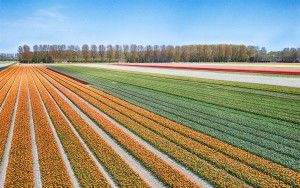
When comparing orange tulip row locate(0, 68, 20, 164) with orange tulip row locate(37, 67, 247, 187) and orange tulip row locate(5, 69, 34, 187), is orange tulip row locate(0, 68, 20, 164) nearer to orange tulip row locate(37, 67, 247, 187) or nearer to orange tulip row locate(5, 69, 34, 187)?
orange tulip row locate(5, 69, 34, 187)

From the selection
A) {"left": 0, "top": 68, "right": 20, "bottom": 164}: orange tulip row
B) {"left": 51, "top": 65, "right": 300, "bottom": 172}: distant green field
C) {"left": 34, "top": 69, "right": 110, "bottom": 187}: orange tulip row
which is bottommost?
{"left": 0, "top": 68, "right": 20, "bottom": 164}: orange tulip row

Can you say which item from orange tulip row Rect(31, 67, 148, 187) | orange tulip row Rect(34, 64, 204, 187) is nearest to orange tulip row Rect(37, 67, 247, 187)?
orange tulip row Rect(34, 64, 204, 187)

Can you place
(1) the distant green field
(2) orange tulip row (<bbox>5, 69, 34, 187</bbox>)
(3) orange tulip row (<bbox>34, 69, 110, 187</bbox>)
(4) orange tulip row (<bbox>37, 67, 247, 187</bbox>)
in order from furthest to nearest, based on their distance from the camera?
(1) the distant green field → (2) orange tulip row (<bbox>5, 69, 34, 187</bbox>) → (3) orange tulip row (<bbox>34, 69, 110, 187</bbox>) → (4) orange tulip row (<bbox>37, 67, 247, 187</bbox>)

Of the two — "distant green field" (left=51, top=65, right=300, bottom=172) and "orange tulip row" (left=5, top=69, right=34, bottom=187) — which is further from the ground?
"distant green field" (left=51, top=65, right=300, bottom=172)

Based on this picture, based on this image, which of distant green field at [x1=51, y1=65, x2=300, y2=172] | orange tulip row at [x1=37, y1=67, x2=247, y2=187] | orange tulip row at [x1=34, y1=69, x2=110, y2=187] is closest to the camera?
orange tulip row at [x1=37, y1=67, x2=247, y2=187]

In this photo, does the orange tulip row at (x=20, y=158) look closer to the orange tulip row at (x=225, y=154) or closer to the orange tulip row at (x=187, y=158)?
the orange tulip row at (x=187, y=158)

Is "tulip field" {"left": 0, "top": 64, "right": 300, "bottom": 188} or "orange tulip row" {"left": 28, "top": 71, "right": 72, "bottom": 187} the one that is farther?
"tulip field" {"left": 0, "top": 64, "right": 300, "bottom": 188}
